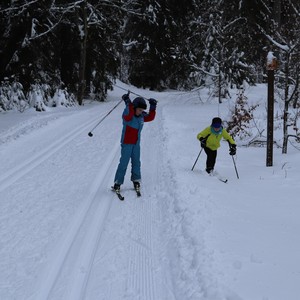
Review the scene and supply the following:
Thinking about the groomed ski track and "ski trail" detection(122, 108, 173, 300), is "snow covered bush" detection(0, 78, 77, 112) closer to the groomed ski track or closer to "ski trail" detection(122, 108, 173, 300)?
the groomed ski track

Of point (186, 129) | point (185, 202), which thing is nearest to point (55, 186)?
point (185, 202)

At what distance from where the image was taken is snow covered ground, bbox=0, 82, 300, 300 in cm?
414

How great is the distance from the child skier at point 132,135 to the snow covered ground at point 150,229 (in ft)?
1.09

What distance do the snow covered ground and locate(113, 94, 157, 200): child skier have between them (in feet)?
1.09

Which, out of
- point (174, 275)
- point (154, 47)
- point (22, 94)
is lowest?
point (174, 275)

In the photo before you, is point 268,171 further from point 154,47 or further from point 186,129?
Result: point 154,47

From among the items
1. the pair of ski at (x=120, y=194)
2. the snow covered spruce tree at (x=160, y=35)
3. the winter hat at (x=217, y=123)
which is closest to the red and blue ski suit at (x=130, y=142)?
the pair of ski at (x=120, y=194)

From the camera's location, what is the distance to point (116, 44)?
27.9 metres

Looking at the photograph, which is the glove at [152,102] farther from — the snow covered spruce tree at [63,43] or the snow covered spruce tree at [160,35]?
the snow covered spruce tree at [160,35]

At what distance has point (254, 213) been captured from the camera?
618 centimetres

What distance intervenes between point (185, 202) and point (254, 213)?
1.13m

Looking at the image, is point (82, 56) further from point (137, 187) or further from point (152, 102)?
point (137, 187)

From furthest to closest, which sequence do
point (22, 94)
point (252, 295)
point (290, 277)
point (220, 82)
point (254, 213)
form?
point (220, 82)
point (22, 94)
point (254, 213)
point (290, 277)
point (252, 295)

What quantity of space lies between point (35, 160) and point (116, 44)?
769 inches
